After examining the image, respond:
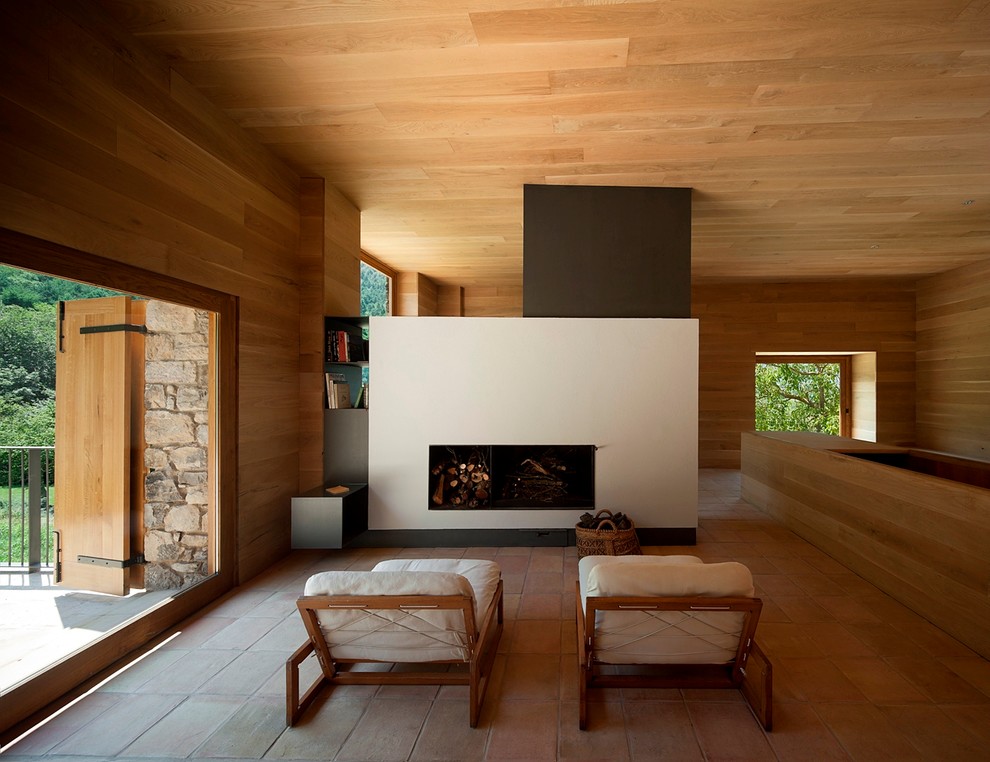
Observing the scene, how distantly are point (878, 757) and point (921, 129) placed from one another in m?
3.47

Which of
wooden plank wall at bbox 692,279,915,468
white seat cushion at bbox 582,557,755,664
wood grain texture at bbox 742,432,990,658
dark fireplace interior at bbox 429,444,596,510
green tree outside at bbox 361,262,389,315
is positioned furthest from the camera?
wooden plank wall at bbox 692,279,915,468

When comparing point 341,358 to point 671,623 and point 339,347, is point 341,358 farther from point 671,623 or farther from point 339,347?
point 671,623

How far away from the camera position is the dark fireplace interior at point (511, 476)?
4652 millimetres

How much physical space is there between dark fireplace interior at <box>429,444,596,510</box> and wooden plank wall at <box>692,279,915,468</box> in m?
4.75

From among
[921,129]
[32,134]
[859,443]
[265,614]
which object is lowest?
[265,614]

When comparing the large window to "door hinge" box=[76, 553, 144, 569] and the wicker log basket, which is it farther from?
"door hinge" box=[76, 553, 144, 569]

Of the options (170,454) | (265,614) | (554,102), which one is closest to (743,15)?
(554,102)

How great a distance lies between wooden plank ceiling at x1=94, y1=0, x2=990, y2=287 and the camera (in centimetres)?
254

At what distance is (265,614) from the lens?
323 centimetres

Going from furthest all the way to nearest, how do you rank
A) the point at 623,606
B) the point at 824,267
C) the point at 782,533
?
the point at 824,267, the point at 782,533, the point at 623,606

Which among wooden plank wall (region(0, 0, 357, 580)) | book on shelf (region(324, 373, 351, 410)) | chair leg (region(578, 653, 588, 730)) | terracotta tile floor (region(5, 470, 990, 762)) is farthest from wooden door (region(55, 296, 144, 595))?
chair leg (region(578, 653, 588, 730))

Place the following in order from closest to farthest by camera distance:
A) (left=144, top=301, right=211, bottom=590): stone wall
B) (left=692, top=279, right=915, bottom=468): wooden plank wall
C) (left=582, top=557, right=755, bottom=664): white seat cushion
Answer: (left=582, top=557, right=755, bottom=664): white seat cushion, (left=144, top=301, right=211, bottom=590): stone wall, (left=692, top=279, right=915, bottom=468): wooden plank wall

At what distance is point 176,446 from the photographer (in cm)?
322

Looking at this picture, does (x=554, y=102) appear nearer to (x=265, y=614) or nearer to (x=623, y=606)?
(x=623, y=606)
